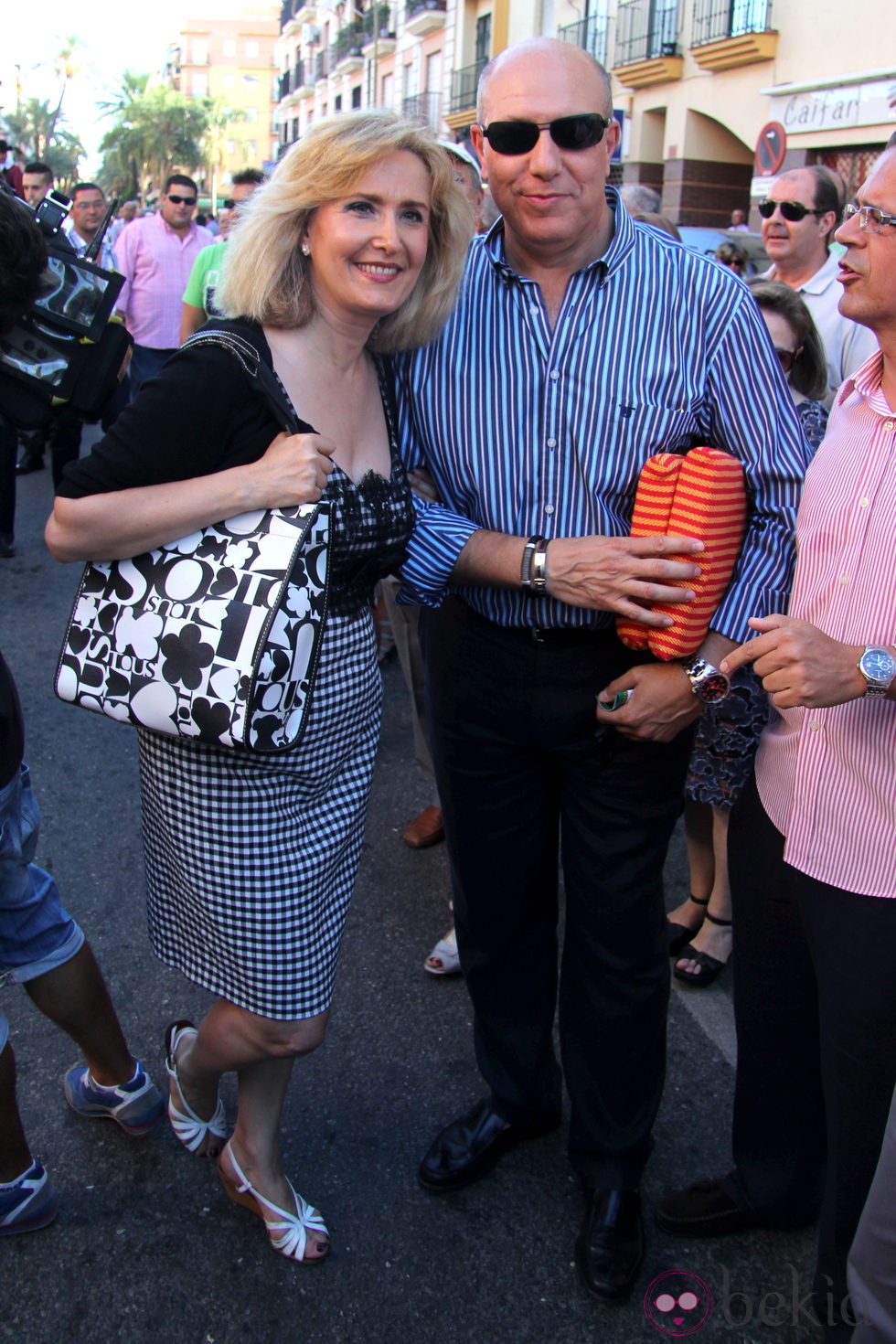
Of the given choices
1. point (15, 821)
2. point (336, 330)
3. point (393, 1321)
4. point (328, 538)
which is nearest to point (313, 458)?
point (328, 538)

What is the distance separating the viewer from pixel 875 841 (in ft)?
5.57

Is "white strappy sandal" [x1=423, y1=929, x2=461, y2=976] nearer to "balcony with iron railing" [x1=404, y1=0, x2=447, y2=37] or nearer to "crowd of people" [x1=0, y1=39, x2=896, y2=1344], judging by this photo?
"crowd of people" [x1=0, y1=39, x2=896, y2=1344]

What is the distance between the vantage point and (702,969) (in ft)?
10.4

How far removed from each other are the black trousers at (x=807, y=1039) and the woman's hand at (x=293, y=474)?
99 cm

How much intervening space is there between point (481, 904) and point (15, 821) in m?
0.99

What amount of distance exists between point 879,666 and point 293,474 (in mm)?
959

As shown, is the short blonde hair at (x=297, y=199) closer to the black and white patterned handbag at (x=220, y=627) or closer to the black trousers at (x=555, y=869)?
the black and white patterned handbag at (x=220, y=627)

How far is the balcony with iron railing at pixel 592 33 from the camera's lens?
73.2ft

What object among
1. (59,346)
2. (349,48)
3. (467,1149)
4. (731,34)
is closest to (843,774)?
(467,1149)

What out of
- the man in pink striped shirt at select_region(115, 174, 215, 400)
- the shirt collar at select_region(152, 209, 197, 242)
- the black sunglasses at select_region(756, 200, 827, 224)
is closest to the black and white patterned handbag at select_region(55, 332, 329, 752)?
the black sunglasses at select_region(756, 200, 827, 224)

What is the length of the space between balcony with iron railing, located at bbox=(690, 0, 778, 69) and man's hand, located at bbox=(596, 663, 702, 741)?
60.8 feet

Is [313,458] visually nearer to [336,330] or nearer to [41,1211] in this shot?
[336,330]

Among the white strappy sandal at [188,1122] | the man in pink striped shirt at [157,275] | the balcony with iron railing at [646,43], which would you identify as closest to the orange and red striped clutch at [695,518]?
the white strappy sandal at [188,1122]

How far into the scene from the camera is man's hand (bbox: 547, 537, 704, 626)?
193 centimetres
